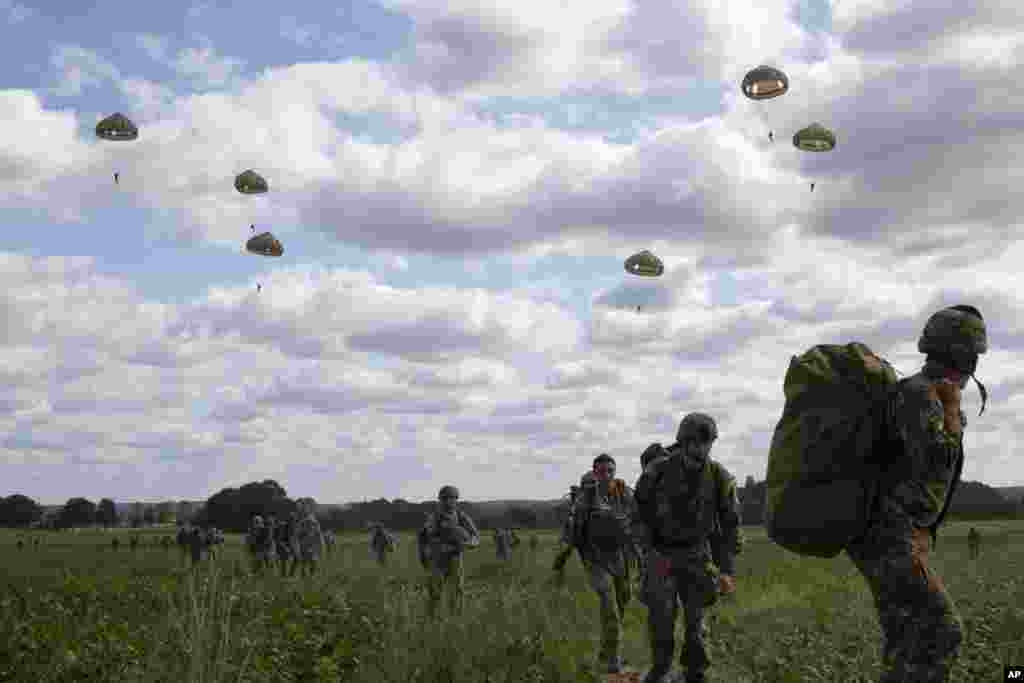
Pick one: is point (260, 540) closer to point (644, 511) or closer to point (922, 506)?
point (644, 511)

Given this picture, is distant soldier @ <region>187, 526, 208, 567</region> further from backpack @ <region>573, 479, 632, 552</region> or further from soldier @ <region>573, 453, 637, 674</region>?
backpack @ <region>573, 479, 632, 552</region>

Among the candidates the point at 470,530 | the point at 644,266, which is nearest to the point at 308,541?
the point at 644,266

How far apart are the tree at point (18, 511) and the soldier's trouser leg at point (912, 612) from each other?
143 metres

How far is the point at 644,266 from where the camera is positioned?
101 feet

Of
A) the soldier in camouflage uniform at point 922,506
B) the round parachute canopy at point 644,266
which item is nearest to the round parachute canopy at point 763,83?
the round parachute canopy at point 644,266

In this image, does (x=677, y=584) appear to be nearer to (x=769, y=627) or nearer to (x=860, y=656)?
(x=860, y=656)

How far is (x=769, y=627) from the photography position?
14289mm

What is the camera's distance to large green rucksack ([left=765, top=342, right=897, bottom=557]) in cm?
554

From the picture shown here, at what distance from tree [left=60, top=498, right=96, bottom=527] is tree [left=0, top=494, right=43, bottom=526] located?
3672 mm

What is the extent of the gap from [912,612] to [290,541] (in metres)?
24.5

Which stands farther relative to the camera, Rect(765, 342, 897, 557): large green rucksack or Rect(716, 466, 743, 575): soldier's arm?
Rect(716, 466, 743, 575): soldier's arm

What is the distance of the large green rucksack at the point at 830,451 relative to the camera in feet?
18.2

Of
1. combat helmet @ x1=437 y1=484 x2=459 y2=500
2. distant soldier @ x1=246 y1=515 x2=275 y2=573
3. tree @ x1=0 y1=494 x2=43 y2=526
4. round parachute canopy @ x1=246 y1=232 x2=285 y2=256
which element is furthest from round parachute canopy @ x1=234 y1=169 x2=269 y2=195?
tree @ x1=0 y1=494 x2=43 y2=526

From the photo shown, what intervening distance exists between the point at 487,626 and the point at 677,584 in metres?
2.41
